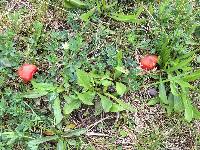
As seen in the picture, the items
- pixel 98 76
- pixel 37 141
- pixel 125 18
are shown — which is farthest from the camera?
pixel 125 18

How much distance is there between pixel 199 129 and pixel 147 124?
35cm

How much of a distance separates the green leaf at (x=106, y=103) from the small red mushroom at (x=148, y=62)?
1.10ft

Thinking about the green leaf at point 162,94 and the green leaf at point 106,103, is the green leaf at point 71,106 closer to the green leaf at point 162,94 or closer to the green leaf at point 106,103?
the green leaf at point 106,103

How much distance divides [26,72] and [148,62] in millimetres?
802

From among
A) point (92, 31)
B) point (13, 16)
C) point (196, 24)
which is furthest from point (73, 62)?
point (196, 24)

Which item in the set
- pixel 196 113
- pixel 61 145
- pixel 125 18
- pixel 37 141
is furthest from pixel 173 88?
pixel 37 141

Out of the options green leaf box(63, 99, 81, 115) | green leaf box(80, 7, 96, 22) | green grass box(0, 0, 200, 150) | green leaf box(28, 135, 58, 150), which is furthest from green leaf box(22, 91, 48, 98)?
green leaf box(80, 7, 96, 22)

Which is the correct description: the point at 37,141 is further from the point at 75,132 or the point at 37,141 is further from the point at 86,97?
the point at 86,97

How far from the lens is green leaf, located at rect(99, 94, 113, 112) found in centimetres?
293

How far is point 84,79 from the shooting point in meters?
2.90

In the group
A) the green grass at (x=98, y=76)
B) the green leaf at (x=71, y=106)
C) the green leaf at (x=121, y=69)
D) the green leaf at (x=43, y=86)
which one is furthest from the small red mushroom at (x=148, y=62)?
the green leaf at (x=43, y=86)

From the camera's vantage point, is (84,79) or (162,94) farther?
(162,94)

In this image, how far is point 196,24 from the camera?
3.12 m

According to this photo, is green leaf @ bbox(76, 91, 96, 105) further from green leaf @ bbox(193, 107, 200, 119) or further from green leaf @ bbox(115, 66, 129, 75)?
green leaf @ bbox(193, 107, 200, 119)
